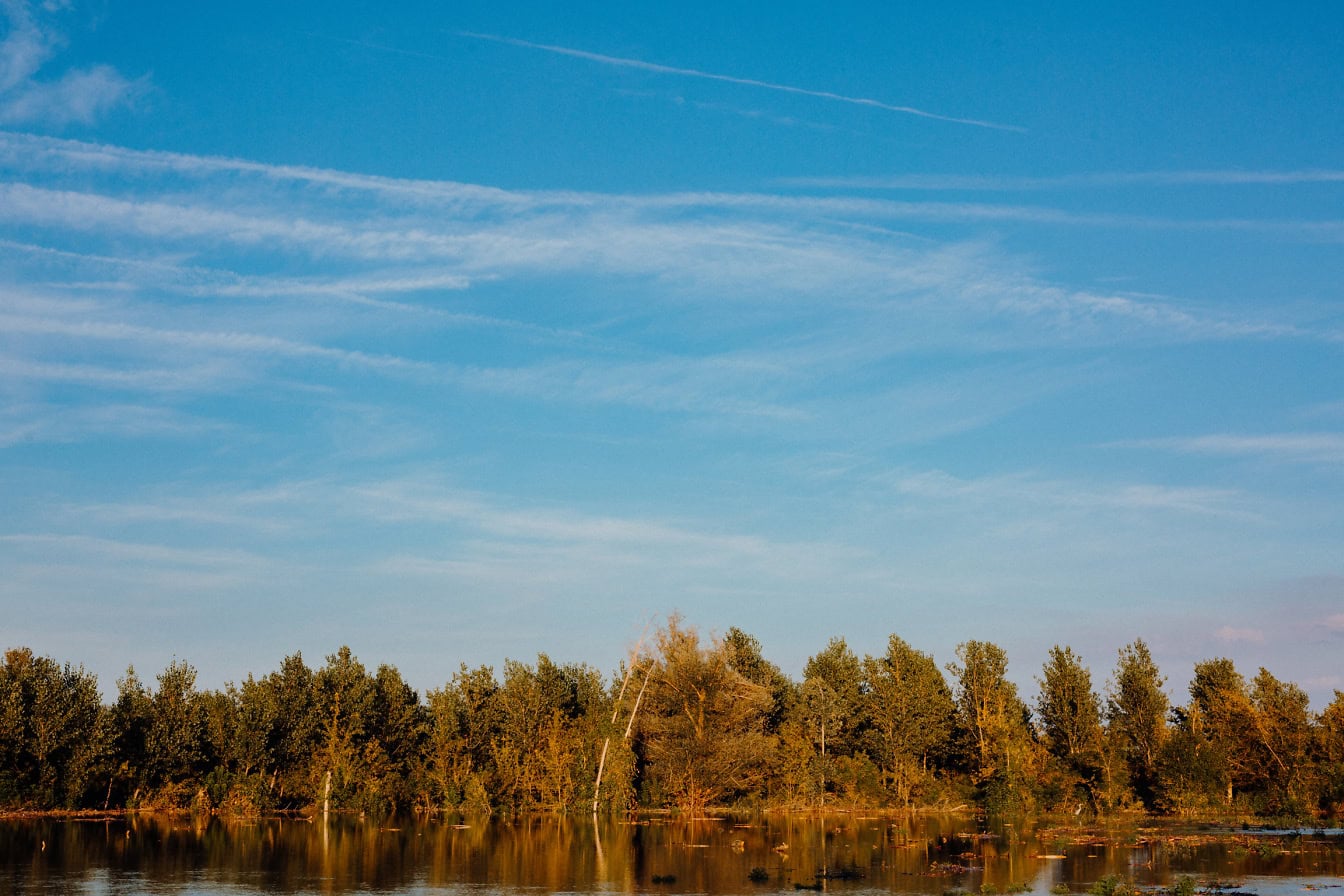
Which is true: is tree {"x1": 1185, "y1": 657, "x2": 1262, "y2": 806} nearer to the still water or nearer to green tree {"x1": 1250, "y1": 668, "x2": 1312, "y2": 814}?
green tree {"x1": 1250, "y1": 668, "x2": 1312, "y2": 814}

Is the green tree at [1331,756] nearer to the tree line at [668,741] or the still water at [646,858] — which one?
the tree line at [668,741]

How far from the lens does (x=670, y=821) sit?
76812mm

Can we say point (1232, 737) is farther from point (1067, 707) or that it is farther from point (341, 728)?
point (341, 728)

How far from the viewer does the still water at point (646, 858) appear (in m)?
38.4

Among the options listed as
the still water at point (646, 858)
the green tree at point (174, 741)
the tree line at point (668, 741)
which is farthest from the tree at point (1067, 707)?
the green tree at point (174, 741)

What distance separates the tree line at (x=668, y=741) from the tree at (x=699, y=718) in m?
0.16

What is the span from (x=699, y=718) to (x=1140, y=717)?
4059 centimetres

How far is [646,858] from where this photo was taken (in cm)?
4919

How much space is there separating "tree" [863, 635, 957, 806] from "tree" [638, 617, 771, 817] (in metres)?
18.1

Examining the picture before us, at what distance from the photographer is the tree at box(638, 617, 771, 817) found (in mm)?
73312

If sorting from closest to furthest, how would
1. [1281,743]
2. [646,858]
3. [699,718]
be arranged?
[646,858] < [699,718] < [1281,743]

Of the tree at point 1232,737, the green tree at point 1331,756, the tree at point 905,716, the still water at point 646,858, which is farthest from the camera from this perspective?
the tree at point 905,716

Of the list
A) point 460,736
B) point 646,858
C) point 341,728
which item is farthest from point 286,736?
point 646,858

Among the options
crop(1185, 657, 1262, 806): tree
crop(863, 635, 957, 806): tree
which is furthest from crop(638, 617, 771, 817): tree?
crop(1185, 657, 1262, 806): tree
